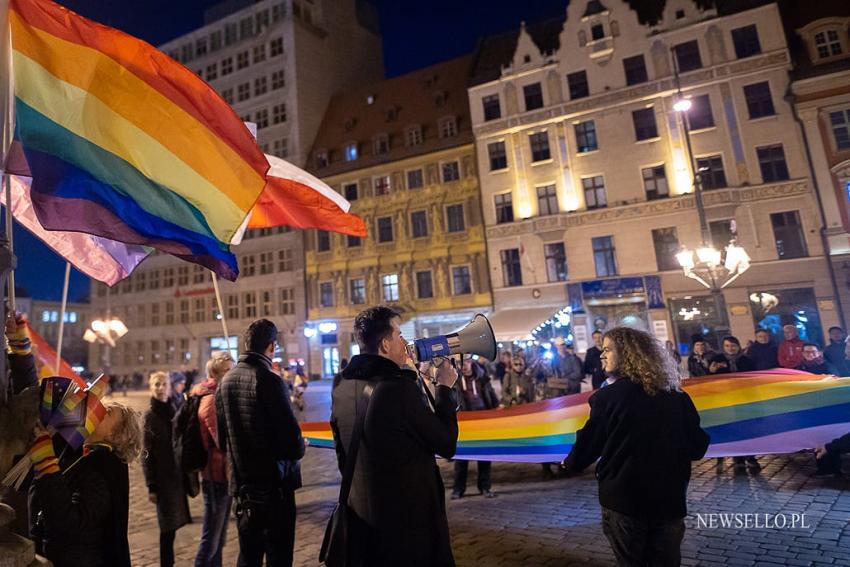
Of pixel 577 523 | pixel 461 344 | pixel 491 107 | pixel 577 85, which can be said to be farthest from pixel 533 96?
pixel 461 344

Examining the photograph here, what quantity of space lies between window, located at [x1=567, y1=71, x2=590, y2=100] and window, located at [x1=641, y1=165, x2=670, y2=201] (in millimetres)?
5478

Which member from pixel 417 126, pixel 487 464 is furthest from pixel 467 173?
pixel 487 464

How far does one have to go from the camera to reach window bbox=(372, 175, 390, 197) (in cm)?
3212

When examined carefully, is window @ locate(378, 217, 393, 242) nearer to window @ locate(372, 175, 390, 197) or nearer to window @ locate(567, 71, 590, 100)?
window @ locate(372, 175, 390, 197)

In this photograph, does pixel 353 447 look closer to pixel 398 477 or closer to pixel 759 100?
pixel 398 477

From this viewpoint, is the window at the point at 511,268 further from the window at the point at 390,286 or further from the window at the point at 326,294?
the window at the point at 326,294

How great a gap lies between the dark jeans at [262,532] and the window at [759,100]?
27.5m

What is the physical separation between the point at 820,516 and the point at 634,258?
20428 mm

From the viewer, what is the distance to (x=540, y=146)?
1077 inches

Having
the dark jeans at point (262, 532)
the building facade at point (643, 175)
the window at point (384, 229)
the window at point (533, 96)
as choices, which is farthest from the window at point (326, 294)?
the dark jeans at point (262, 532)

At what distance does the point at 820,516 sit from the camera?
18.0 ft

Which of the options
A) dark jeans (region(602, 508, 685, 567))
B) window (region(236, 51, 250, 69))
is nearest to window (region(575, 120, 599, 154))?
dark jeans (region(602, 508, 685, 567))

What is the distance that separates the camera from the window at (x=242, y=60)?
39812 millimetres

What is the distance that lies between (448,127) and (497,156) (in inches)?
182
